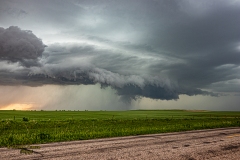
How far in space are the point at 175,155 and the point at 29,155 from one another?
588 cm

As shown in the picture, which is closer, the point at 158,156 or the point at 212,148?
the point at 158,156

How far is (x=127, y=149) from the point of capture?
33.6 ft

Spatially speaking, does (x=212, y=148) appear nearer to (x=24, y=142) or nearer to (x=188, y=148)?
(x=188, y=148)

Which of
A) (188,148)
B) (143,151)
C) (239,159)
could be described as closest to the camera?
(239,159)

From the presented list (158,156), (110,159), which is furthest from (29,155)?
(158,156)

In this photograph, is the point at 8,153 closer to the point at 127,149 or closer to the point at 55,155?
the point at 55,155

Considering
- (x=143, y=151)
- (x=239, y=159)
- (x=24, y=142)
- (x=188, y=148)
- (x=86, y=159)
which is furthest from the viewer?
(x=24, y=142)

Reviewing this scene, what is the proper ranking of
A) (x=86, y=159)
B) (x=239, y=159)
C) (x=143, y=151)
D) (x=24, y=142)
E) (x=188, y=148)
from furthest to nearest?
(x=24, y=142) → (x=188, y=148) → (x=143, y=151) → (x=239, y=159) → (x=86, y=159)

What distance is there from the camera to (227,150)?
10.5m

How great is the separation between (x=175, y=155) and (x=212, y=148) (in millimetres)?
2766

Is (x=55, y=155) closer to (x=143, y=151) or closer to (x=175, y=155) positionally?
(x=143, y=151)

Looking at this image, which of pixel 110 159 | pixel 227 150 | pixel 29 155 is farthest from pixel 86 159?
pixel 227 150

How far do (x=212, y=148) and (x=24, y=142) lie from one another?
10.1 meters

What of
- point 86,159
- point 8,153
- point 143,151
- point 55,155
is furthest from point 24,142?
point 143,151
